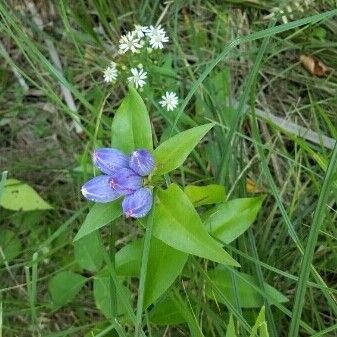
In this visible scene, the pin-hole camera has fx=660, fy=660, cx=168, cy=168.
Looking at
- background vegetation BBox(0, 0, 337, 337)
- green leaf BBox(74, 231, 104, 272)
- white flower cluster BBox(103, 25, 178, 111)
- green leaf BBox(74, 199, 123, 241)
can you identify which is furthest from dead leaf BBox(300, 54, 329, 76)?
green leaf BBox(74, 199, 123, 241)

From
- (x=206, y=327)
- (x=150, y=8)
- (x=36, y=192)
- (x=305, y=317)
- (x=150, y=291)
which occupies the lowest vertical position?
(x=305, y=317)

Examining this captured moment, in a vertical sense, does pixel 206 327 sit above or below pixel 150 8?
below

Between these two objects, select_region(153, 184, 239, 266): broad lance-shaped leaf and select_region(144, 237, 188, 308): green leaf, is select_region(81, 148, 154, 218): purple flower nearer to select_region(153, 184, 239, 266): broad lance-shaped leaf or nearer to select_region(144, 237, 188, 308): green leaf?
select_region(153, 184, 239, 266): broad lance-shaped leaf

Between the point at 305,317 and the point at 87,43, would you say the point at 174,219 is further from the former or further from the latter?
the point at 87,43

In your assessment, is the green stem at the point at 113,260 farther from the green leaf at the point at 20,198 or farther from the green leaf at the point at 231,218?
the green leaf at the point at 20,198

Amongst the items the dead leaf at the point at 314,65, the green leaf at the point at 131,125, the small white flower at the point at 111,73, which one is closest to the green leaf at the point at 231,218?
the green leaf at the point at 131,125

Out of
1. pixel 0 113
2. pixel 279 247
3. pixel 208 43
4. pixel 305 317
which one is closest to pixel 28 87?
pixel 0 113
